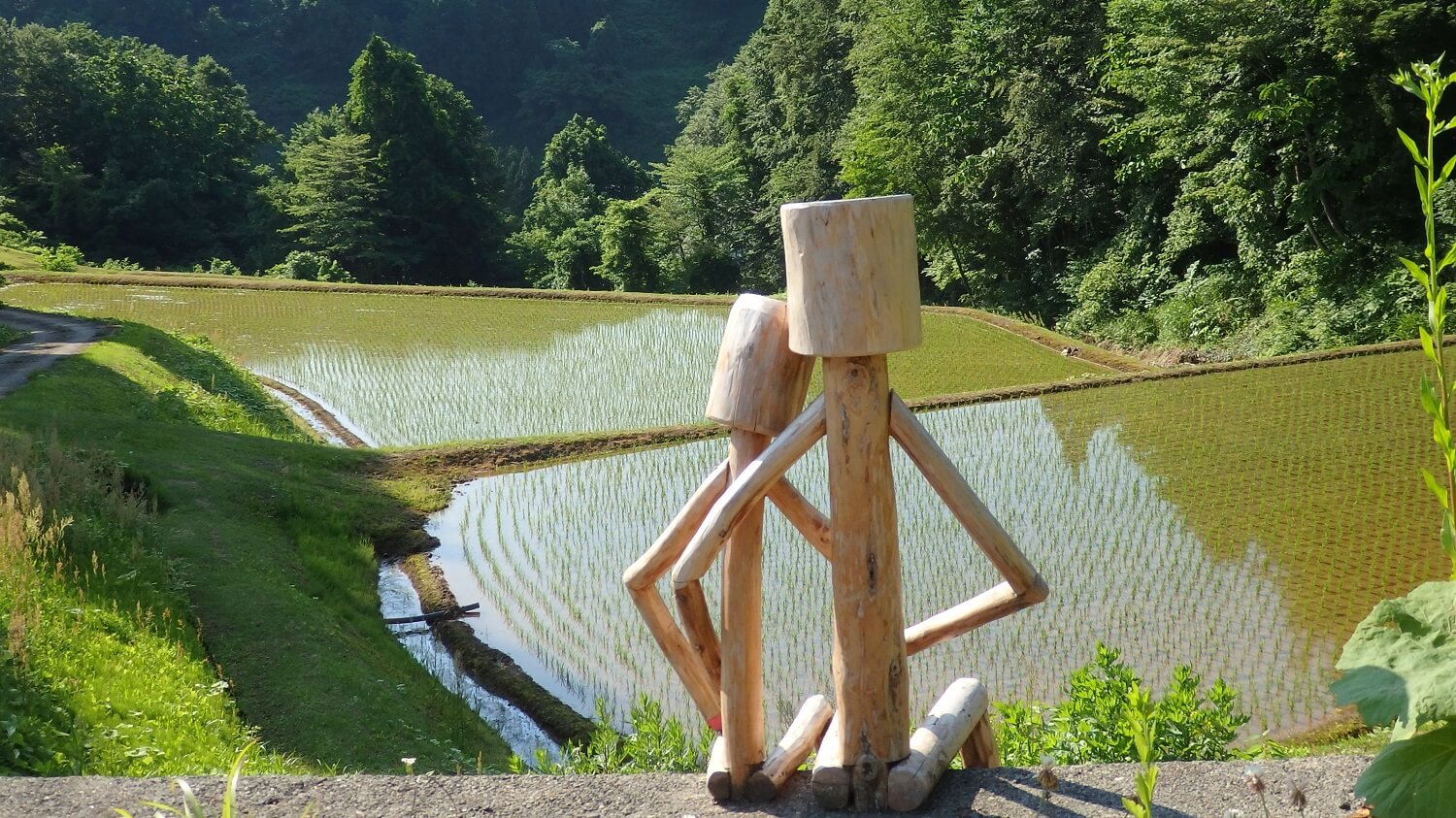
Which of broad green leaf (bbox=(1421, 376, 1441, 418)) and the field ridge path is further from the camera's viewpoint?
the field ridge path

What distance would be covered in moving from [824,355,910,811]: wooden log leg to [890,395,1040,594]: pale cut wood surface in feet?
0.22

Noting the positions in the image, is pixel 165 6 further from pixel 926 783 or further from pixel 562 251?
pixel 926 783

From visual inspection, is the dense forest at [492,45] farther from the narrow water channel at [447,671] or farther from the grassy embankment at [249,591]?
the narrow water channel at [447,671]

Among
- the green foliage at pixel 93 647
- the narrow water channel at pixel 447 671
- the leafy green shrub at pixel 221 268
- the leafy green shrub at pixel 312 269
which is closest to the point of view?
the green foliage at pixel 93 647

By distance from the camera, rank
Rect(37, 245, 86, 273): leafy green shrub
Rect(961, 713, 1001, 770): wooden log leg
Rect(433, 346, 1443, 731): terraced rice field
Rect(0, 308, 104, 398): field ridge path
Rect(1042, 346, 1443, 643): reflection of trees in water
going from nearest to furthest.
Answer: Rect(961, 713, 1001, 770): wooden log leg, Rect(433, 346, 1443, 731): terraced rice field, Rect(1042, 346, 1443, 643): reflection of trees in water, Rect(0, 308, 104, 398): field ridge path, Rect(37, 245, 86, 273): leafy green shrub

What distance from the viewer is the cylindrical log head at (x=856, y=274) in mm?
3381

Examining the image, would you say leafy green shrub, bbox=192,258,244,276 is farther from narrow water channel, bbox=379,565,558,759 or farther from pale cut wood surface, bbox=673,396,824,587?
pale cut wood surface, bbox=673,396,824,587

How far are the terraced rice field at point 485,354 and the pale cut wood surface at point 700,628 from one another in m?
10.8

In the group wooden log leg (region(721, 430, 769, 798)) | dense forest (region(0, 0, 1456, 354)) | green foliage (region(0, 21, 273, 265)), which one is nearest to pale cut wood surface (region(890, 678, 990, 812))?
wooden log leg (region(721, 430, 769, 798))

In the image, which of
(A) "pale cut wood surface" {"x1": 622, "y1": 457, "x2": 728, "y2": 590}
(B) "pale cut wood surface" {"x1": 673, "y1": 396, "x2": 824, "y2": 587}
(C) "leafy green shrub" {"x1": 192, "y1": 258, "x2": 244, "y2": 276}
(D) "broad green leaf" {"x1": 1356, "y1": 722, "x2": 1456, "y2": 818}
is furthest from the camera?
(C) "leafy green shrub" {"x1": 192, "y1": 258, "x2": 244, "y2": 276}

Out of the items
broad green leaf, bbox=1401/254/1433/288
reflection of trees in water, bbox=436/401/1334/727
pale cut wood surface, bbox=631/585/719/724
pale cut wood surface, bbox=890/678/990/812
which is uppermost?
broad green leaf, bbox=1401/254/1433/288

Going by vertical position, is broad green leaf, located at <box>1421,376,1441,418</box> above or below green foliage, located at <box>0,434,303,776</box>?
above

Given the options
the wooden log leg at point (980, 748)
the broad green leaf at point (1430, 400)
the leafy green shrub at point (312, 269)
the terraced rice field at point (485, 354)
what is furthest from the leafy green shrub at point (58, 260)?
the broad green leaf at point (1430, 400)

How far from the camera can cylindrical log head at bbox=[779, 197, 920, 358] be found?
11.1 ft
